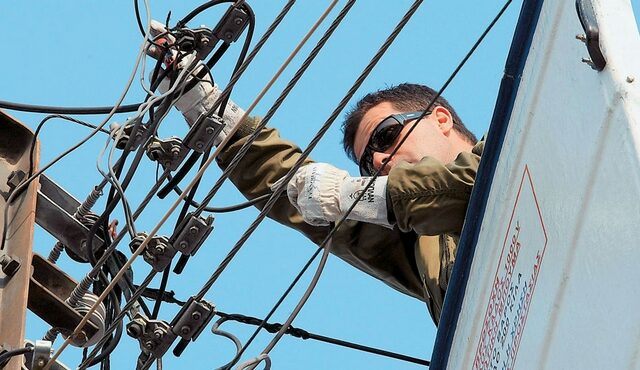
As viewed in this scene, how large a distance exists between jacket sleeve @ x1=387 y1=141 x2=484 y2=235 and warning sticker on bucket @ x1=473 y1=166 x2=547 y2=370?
650 millimetres

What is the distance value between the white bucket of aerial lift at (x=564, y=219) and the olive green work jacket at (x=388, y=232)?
0.52 metres

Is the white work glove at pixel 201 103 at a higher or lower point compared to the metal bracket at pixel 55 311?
higher

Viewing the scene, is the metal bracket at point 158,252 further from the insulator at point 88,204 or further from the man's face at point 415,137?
the man's face at point 415,137

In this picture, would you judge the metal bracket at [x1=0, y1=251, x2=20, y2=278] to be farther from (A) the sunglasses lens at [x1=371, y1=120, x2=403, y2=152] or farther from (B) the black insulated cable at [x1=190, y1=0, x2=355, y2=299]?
(A) the sunglasses lens at [x1=371, y1=120, x2=403, y2=152]

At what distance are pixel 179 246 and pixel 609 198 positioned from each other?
206 centimetres

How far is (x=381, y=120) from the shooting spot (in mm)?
6953

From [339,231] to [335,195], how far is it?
0.80 meters

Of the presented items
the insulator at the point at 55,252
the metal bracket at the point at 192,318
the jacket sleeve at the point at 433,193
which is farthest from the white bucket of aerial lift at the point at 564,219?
the insulator at the point at 55,252

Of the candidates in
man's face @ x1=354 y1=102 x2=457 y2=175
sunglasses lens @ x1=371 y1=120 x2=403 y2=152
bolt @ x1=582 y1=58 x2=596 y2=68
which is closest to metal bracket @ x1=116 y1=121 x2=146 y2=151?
man's face @ x1=354 y1=102 x2=457 y2=175

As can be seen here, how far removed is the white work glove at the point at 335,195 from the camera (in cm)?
587

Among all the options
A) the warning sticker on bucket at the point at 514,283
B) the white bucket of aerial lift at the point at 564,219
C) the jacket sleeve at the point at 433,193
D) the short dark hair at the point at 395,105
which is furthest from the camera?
A: the short dark hair at the point at 395,105

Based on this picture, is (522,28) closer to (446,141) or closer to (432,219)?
(432,219)

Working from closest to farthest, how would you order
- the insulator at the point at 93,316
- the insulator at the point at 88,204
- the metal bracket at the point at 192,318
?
1. the metal bracket at the point at 192,318
2. the insulator at the point at 93,316
3. the insulator at the point at 88,204

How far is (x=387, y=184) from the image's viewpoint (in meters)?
5.81
